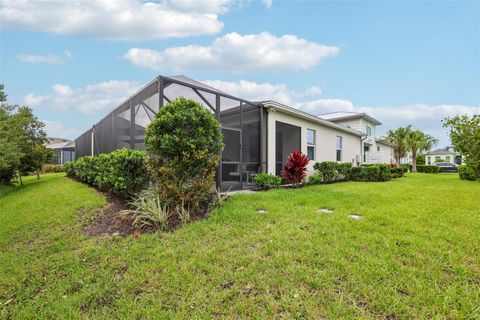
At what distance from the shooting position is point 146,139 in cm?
512

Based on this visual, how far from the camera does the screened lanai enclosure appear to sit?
657 cm

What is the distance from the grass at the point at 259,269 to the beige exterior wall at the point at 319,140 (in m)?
4.93

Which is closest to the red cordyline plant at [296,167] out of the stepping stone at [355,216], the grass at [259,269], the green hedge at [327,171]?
the green hedge at [327,171]

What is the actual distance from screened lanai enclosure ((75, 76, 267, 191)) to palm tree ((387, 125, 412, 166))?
2288 centimetres

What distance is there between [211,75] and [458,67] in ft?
36.1

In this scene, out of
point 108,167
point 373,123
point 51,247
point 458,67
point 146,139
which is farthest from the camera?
point 373,123

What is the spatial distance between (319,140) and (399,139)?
61.0 feet

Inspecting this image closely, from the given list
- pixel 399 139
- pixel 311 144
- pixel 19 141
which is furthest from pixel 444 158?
pixel 19 141

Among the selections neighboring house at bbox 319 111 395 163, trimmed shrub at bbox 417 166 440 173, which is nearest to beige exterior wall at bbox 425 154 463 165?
trimmed shrub at bbox 417 166 440 173

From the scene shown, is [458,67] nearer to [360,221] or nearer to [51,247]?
[360,221]

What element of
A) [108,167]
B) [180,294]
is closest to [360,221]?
[180,294]

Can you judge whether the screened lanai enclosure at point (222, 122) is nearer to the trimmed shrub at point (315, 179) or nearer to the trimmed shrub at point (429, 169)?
the trimmed shrub at point (315, 179)

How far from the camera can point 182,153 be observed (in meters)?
4.83

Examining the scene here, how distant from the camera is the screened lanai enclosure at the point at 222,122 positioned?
6574 millimetres
